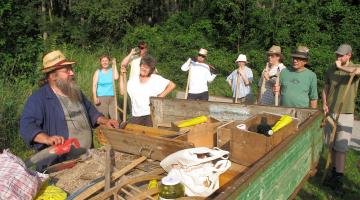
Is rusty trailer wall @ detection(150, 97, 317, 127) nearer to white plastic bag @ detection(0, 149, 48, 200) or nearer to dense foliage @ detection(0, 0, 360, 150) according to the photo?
white plastic bag @ detection(0, 149, 48, 200)

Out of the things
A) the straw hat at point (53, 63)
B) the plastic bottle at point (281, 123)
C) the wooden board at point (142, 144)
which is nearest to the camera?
the wooden board at point (142, 144)

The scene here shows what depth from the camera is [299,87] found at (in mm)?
5996

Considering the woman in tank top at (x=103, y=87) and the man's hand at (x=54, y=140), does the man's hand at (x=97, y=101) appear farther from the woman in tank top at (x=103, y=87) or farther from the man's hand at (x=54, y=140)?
the man's hand at (x=54, y=140)

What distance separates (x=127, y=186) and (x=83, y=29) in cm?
2590

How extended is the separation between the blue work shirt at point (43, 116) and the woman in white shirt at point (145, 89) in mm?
1825

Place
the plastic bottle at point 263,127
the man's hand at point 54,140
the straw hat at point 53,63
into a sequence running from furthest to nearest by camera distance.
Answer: the straw hat at point 53,63
the plastic bottle at point 263,127
the man's hand at point 54,140

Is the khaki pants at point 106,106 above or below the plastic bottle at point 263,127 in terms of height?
below

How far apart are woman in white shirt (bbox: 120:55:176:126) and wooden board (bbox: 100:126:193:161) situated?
2018 millimetres

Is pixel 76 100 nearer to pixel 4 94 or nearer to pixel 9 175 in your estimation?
pixel 9 175

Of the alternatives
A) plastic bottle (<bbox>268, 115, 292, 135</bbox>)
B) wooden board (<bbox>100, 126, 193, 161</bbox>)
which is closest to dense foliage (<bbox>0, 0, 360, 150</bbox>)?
wooden board (<bbox>100, 126, 193, 161</bbox>)

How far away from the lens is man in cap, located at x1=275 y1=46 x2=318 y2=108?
6.00 meters

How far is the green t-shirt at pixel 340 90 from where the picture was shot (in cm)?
600

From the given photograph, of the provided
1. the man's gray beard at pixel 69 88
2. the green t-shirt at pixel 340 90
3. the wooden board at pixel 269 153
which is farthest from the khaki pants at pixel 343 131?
the man's gray beard at pixel 69 88

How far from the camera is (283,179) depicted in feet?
11.1
